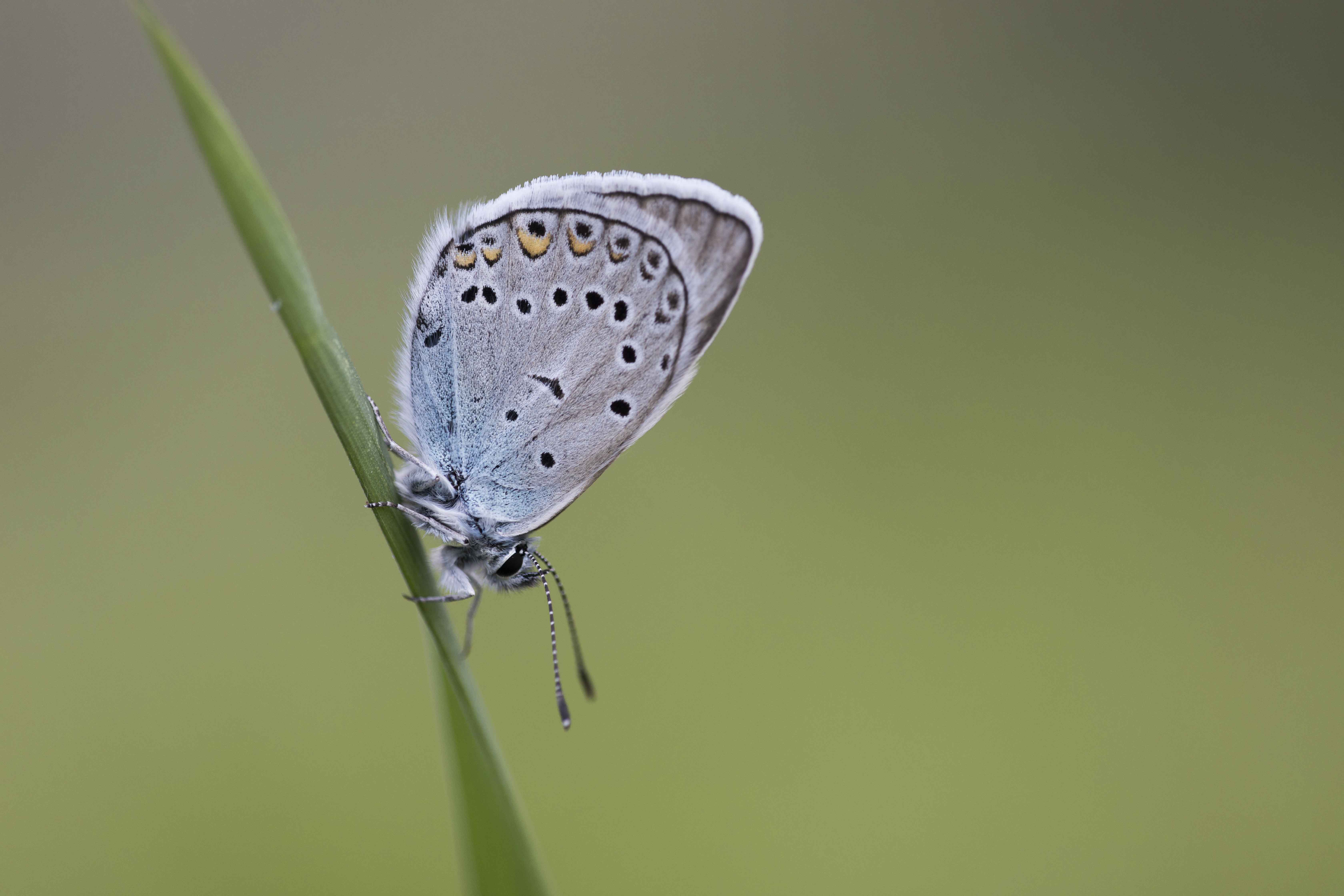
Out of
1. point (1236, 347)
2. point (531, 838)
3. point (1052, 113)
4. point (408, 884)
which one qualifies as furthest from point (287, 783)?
point (1052, 113)

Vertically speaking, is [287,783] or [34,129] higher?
[34,129]

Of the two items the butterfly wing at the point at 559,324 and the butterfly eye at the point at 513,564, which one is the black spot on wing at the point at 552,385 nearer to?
the butterfly wing at the point at 559,324

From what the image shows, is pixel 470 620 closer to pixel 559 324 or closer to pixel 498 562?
pixel 498 562

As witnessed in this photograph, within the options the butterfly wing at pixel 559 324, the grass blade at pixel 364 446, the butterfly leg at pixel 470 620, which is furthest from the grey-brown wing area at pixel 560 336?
the grass blade at pixel 364 446

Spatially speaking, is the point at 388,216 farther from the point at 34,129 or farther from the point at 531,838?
the point at 531,838

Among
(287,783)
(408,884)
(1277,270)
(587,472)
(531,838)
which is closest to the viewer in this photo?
(531,838)

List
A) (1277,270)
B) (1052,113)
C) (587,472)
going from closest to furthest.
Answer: (587,472) → (1277,270) → (1052,113)

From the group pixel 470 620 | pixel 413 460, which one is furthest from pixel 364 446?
pixel 470 620
